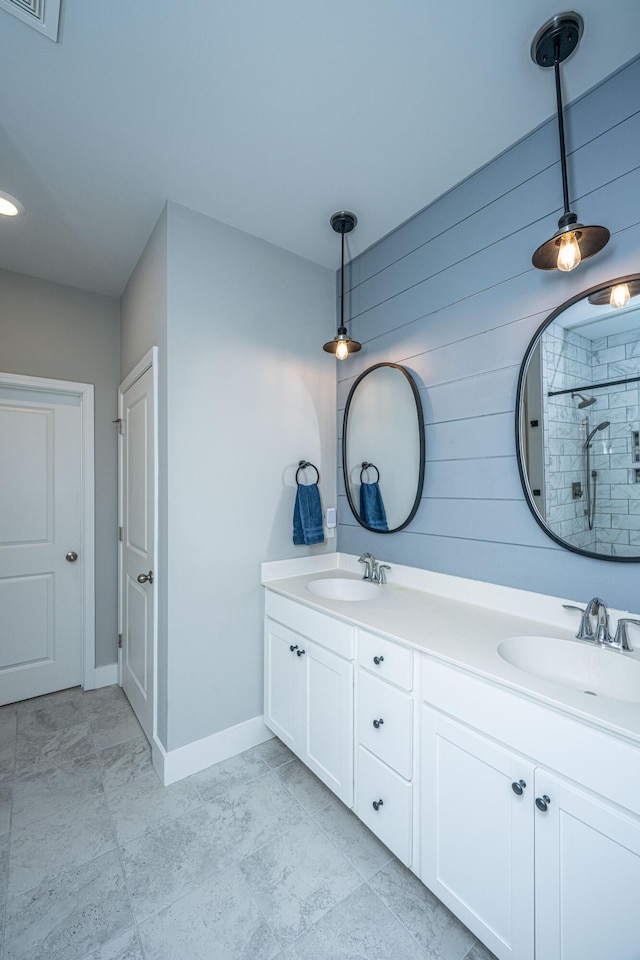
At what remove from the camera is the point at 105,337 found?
285cm

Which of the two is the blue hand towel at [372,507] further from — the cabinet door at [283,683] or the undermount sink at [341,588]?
the cabinet door at [283,683]

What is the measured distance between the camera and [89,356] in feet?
9.16

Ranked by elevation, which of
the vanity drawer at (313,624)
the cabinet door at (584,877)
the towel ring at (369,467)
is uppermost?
the towel ring at (369,467)

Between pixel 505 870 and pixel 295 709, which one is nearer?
pixel 505 870

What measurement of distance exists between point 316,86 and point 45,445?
249cm

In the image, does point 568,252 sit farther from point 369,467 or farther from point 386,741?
point 386,741

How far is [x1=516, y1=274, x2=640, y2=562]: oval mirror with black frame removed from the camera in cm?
128

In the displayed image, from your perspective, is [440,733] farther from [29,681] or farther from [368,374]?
[29,681]

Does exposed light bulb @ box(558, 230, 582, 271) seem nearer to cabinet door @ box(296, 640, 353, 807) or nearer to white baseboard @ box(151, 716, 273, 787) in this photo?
cabinet door @ box(296, 640, 353, 807)

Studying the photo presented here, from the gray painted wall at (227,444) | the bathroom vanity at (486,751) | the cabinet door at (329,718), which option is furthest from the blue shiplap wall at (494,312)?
the cabinet door at (329,718)

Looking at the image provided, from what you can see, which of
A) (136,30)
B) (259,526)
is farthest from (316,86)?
(259,526)

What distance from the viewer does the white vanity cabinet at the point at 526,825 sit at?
2.83 ft

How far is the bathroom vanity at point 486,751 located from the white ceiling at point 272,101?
1.78 metres

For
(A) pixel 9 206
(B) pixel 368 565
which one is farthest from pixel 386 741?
(A) pixel 9 206
